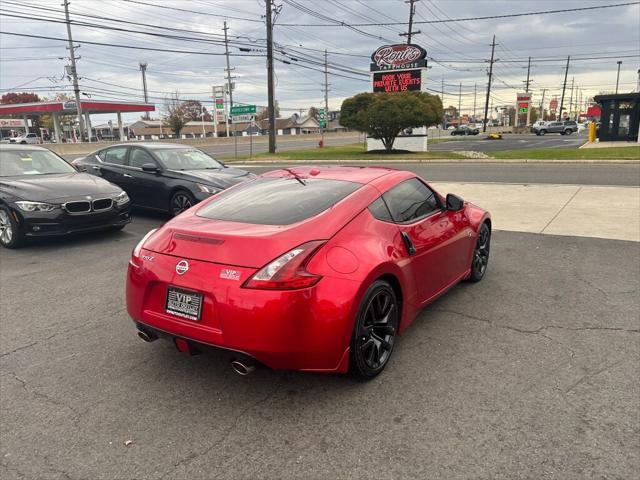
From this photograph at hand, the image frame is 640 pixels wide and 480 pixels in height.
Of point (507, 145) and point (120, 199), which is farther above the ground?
point (120, 199)

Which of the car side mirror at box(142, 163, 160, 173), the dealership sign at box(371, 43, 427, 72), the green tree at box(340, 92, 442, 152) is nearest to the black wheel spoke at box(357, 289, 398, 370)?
the car side mirror at box(142, 163, 160, 173)

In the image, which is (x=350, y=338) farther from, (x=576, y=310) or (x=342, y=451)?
(x=576, y=310)

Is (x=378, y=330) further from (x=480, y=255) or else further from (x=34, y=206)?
(x=34, y=206)

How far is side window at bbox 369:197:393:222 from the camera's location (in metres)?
3.50

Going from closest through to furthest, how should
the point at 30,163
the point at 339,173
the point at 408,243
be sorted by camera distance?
the point at 408,243 < the point at 339,173 < the point at 30,163

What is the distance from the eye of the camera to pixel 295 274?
2.76 metres

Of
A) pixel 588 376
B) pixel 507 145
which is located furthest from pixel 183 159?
pixel 507 145

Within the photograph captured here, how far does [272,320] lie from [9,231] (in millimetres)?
6033

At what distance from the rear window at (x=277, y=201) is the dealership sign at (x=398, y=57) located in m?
29.5

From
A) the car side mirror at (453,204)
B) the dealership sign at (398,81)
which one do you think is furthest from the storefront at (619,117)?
the car side mirror at (453,204)

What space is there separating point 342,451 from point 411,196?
7.24 feet

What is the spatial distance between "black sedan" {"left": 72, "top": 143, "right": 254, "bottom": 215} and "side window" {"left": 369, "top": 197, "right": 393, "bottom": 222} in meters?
5.35

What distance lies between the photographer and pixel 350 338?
9.64 feet

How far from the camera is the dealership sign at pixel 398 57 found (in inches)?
1212
